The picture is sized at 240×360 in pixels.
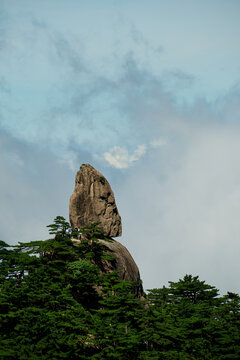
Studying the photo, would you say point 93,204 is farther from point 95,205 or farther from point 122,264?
point 122,264

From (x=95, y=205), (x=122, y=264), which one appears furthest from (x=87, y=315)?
(x=95, y=205)

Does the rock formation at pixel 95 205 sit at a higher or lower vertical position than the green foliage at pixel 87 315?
higher

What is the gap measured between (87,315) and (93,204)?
60.7 ft

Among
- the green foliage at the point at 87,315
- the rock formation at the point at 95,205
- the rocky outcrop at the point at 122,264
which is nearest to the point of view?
the green foliage at the point at 87,315

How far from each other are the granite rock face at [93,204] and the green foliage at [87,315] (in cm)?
454

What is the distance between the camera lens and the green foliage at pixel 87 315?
19922 millimetres

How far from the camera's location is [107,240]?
38406 mm

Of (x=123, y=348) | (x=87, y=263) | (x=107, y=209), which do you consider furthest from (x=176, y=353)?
(x=107, y=209)

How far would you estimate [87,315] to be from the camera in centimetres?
2430

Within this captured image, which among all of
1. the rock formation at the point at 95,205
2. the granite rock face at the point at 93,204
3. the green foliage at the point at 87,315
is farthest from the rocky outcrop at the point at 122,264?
the granite rock face at the point at 93,204

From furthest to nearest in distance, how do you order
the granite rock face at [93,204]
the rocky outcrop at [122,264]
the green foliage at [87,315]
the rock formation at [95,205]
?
the granite rock face at [93,204] → the rock formation at [95,205] → the rocky outcrop at [122,264] → the green foliage at [87,315]

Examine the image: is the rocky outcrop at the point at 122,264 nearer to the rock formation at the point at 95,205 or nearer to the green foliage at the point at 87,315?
the rock formation at the point at 95,205

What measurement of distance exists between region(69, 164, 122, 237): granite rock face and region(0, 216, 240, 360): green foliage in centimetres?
454

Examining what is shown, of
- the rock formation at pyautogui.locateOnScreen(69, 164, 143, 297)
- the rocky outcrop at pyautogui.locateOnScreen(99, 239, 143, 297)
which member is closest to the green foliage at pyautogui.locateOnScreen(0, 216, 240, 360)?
the rocky outcrop at pyautogui.locateOnScreen(99, 239, 143, 297)
